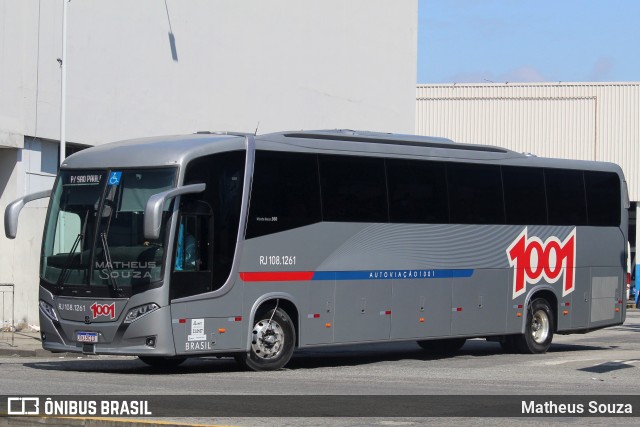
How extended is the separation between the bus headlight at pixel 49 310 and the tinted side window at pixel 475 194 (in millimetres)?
7509

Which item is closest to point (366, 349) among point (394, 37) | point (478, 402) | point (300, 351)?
point (300, 351)

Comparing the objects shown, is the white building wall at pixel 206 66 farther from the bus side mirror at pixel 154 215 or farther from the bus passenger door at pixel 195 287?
the bus side mirror at pixel 154 215

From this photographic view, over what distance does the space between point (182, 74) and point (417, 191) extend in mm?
14789

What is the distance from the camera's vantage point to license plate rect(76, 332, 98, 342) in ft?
57.2

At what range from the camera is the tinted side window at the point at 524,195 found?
22.8m

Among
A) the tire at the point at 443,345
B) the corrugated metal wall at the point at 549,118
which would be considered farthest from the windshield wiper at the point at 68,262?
the corrugated metal wall at the point at 549,118

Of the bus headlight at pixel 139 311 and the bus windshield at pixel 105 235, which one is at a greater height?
the bus windshield at pixel 105 235

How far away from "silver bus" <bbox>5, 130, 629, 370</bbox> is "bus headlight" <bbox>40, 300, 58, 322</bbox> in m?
0.03

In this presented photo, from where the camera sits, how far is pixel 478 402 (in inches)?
536

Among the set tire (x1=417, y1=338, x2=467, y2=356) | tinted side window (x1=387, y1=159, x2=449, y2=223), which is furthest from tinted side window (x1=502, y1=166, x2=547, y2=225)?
tire (x1=417, y1=338, x2=467, y2=356)

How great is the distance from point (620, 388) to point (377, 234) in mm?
5475

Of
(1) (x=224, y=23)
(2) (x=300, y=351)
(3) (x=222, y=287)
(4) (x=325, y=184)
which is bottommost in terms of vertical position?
(2) (x=300, y=351)

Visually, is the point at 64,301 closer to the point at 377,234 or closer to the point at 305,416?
the point at 377,234

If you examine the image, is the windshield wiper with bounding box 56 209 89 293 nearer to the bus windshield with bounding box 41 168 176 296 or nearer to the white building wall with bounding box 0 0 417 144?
the bus windshield with bounding box 41 168 176 296
